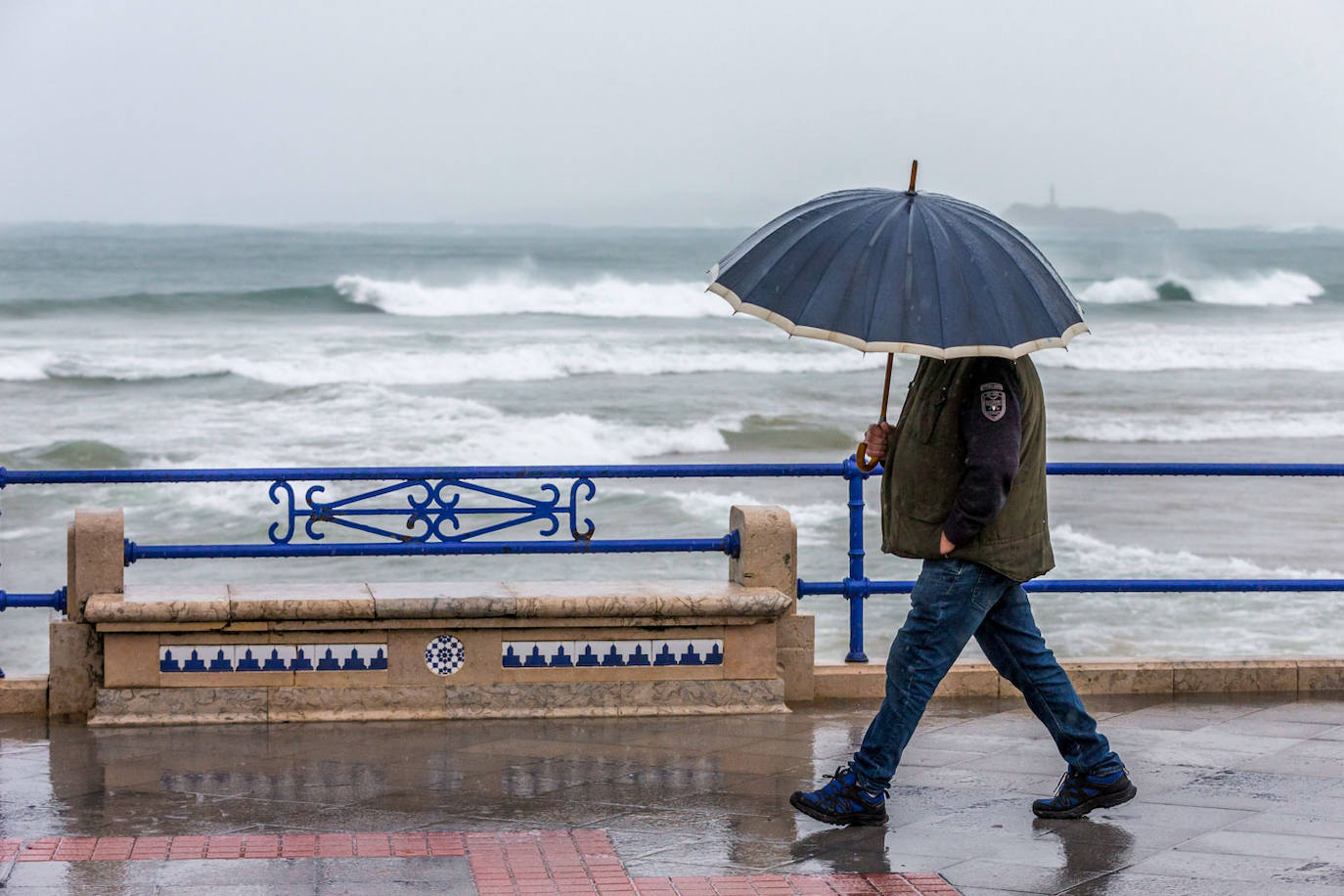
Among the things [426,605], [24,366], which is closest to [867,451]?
[426,605]

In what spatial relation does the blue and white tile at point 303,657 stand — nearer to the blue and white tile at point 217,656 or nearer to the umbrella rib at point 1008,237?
the blue and white tile at point 217,656

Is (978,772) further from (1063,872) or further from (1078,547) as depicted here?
(1078,547)

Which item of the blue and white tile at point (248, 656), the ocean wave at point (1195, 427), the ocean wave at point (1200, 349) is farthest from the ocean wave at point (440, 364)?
the blue and white tile at point (248, 656)

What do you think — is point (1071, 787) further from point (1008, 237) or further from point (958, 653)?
point (1008, 237)

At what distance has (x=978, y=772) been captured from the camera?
5.93m

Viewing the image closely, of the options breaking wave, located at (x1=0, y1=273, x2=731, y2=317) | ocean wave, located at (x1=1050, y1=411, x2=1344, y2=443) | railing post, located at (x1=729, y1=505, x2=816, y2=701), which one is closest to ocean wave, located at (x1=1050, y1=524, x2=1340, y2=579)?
railing post, located at (x1=729, y1=505, x2=816, y2=701)

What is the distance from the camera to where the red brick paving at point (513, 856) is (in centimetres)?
A: 453

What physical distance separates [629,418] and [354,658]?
24053 millimetres

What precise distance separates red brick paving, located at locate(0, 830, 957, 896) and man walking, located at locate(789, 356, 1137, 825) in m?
0.66

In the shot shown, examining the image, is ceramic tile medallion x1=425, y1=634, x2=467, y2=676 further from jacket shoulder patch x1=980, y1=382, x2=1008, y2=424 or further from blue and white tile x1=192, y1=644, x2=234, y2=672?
jacket shoulder patch x1=980, y1=382, x2=1008, y2=424

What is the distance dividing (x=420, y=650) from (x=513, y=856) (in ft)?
6.47

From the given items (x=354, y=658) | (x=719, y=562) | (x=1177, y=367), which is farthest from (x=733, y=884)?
(x=1177, y=367)

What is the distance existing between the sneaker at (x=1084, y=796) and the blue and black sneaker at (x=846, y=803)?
0.54m

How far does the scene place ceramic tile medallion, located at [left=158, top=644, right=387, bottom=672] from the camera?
6.55m
